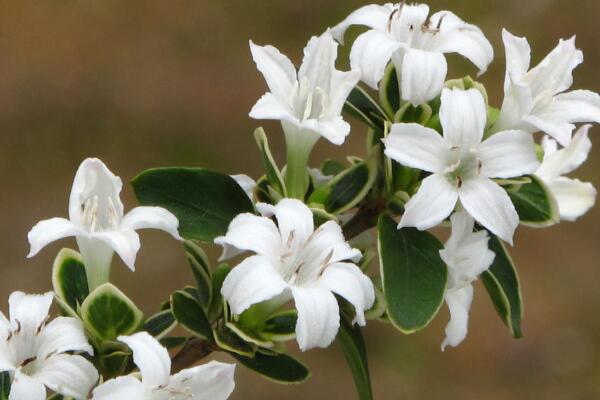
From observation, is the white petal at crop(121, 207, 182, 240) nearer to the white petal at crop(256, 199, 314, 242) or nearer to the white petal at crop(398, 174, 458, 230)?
the white petal at crop(256, 199, 314, 242)

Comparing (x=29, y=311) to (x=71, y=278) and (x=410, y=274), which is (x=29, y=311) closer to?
(x=71, y=278)

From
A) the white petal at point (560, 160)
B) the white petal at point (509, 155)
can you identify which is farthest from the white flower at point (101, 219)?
the white petal at point (560, 160)

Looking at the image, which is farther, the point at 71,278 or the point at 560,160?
the point at 560,160

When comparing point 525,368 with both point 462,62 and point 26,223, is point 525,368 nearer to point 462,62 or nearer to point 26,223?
point 462,62

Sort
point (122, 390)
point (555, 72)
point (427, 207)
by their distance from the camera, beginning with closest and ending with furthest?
point (122, 390) < point (427, 207) < point (555, 72)

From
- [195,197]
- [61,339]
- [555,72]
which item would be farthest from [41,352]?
[555,72]

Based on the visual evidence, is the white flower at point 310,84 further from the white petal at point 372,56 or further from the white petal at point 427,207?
the white petal at point 427,207
